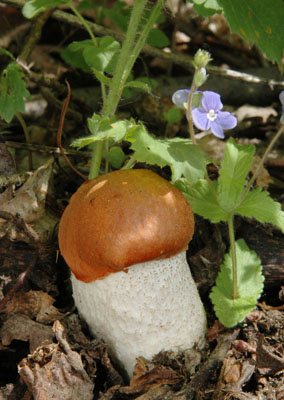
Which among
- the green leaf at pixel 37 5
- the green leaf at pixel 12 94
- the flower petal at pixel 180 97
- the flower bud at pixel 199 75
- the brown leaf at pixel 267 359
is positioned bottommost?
the brown leaf at pixel 267 359

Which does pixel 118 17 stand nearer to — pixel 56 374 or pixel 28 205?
pixel 28 205

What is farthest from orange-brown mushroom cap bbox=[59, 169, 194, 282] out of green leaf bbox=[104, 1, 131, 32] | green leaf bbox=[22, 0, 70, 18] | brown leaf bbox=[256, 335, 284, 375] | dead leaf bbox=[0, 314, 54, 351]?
green leaf bbox=[104, 1, 131, 32]

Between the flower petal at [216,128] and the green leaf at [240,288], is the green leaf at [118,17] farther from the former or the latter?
the green leaf at [240,288]

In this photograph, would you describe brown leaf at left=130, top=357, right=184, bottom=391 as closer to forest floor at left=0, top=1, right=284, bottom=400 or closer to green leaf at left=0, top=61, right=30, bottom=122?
forest floor at left=0, top=1, right=284, bottom=400

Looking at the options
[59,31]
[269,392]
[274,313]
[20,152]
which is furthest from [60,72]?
[269,392]

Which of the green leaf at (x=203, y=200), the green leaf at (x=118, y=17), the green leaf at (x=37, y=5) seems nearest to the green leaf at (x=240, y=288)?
the green leaf at (x=203, y=200)

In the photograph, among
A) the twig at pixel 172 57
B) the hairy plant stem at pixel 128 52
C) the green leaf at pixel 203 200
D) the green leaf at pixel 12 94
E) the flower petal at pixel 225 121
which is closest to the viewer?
the flower petal at pixel 225 121
